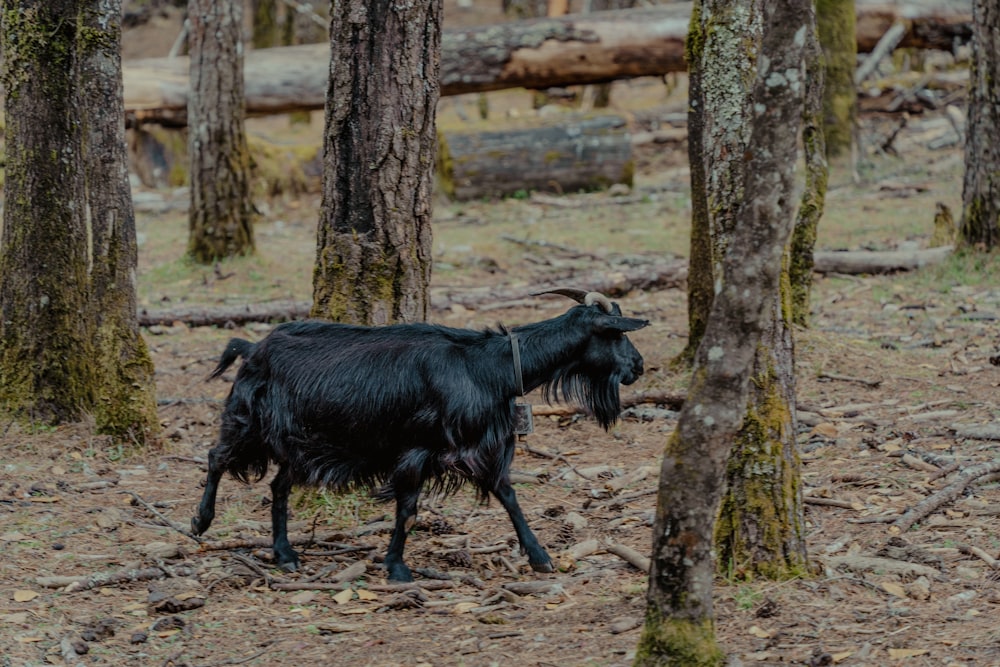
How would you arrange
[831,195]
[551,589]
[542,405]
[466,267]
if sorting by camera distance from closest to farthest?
[551,589], [542,405], [466,267], [831,195]

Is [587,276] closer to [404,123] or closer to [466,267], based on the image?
[466,267]

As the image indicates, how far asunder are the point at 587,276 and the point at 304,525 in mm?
5906

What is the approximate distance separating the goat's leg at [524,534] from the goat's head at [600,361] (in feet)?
2.26

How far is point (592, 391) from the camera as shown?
6.24 meters

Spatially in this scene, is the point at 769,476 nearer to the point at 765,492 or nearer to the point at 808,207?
the point at 765,492

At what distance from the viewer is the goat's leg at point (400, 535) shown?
18.4 ft

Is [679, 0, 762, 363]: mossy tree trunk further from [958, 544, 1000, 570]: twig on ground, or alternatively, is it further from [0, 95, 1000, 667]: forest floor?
[958, 544, 1000, 570]: twig on ground

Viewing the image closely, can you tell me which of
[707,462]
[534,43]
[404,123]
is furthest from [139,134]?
[707,462]

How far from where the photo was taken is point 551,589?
17.6 feet

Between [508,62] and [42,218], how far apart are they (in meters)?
9.89

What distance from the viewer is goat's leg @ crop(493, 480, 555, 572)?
18.6 ft

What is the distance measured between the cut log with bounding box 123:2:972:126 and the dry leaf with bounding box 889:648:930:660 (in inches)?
511

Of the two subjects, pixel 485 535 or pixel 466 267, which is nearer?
pixel 485 535

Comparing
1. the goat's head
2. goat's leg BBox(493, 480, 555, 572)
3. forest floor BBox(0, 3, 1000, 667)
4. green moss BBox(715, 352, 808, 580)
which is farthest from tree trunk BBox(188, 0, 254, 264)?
green moss BBox(715, 352, 808, 580)
